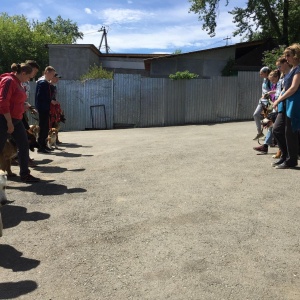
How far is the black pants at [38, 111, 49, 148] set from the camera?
8.60 meters

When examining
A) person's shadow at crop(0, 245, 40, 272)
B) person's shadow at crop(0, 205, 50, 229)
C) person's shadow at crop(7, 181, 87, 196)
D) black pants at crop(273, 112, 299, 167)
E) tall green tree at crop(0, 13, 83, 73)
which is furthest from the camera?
tall green tree at crop(0, 13, 83, 73)

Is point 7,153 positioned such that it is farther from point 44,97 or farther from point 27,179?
point 44,97

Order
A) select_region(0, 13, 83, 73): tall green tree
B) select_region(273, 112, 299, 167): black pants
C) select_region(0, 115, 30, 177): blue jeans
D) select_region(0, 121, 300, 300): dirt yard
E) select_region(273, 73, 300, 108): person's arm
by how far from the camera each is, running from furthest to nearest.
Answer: select_region(0, 13, 83, 73): tall green tree → select_region(273, 112, 299, 167): black pants → select_region(273, 73, 300, 108): person's arm → select_region(0, 115, 30, 177): blue jeans → select_region(0, 121, 300, 300): dirt yard

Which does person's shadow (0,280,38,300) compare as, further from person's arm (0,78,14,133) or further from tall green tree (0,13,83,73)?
tall green tree (0,13,83,73)

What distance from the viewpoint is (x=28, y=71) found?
5816mm

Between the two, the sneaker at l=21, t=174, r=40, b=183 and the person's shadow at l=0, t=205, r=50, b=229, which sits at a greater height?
the sneaker at l=21, t=174, r=40, b=183

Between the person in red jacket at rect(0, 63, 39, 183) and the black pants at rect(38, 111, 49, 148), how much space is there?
261cm

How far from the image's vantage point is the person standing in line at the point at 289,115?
20.5ft

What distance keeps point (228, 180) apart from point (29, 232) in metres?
3.29

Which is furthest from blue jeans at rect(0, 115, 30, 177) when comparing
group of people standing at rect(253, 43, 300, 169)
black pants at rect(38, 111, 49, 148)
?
group of people standing at rect(253, 43, 300, 169)

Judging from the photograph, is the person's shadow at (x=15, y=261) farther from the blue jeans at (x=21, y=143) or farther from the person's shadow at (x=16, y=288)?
the blue jeans at (x=21, y=143)

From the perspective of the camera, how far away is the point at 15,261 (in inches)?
137

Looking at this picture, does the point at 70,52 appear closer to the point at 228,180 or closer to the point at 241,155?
the point at 241,155

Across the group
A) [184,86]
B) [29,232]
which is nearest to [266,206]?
[29,232]
